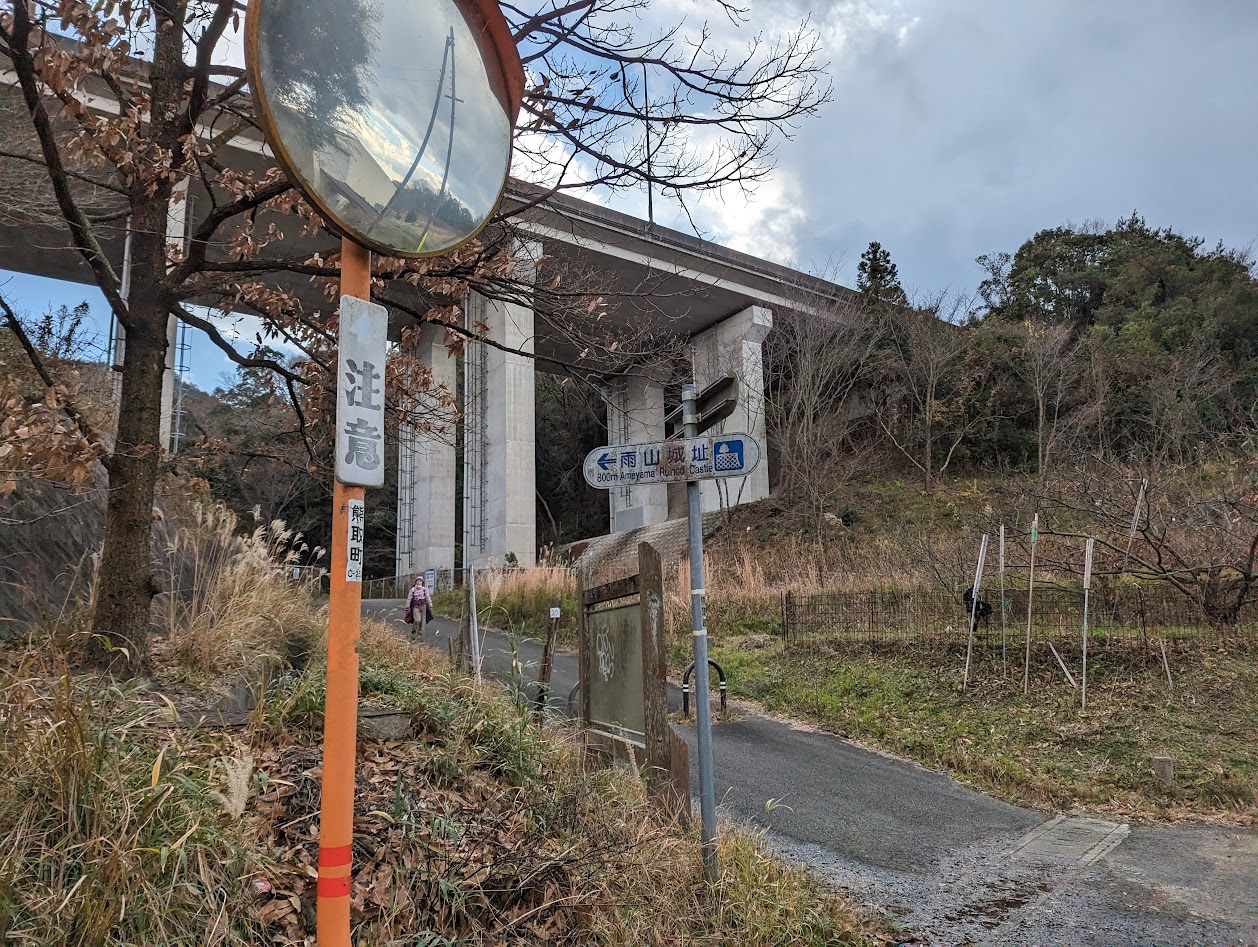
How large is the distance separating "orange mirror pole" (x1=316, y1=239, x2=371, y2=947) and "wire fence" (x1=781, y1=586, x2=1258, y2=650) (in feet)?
29.7

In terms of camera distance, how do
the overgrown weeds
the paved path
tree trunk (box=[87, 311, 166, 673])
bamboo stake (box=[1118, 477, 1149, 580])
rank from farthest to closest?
1. bamboo stake (box=[1118, 477, 1149, 580])
2. the paved path
3. tree trunk (box=[87, 311, 166, 673])
4. the overgrown weeds

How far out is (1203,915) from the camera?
4.12m

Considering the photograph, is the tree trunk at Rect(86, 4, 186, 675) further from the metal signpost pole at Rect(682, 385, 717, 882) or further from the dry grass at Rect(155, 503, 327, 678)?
the metal signpost pole at Rect(682, 385, 717, 882)

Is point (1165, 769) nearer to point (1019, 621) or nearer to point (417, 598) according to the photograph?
point (1019, 621)

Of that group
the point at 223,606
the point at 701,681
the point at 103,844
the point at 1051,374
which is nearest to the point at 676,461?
the point at 701,681

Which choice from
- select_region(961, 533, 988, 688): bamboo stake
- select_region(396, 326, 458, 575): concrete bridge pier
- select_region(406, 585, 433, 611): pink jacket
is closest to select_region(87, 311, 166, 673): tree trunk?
select_region(961, 533, 988, 688): bamboo stake

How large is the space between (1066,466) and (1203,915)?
63.8 ft

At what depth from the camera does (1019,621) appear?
9.73 meters

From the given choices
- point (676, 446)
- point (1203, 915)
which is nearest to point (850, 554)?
point (1203, 915)

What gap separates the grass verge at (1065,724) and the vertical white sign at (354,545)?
657 cm

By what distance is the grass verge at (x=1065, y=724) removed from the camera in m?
6.34

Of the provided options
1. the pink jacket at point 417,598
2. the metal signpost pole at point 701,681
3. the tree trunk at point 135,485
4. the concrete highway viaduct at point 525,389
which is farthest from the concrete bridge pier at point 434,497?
the metal signpost pole at point 701,681

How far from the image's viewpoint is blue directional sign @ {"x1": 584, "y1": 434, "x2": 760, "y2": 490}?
3562 mm

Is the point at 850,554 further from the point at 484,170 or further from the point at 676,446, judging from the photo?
the point at 484,170
